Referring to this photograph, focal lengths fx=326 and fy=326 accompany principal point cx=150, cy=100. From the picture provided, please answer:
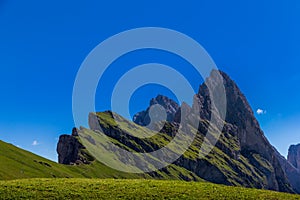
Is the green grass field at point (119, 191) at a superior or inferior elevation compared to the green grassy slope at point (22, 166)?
inferior

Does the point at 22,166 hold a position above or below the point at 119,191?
above

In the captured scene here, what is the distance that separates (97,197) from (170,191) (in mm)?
10038

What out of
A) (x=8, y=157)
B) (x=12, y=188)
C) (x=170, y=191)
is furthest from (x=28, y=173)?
(x=170, y=191)

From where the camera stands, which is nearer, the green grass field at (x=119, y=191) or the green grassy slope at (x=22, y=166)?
the green grass field at (x=119, y=191)

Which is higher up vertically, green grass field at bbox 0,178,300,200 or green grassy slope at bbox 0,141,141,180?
green grassy slope at bbox 0,141,141,180

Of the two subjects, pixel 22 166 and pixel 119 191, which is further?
pixel 22 166

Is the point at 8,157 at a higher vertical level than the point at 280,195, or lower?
higher

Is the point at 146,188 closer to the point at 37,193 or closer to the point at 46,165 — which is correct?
the point at 37,193

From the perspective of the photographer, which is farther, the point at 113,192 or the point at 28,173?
the point at 28,173

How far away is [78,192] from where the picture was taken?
4481cm

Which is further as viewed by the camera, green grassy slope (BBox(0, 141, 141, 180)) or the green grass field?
green grassy slope (BBox(0, 141, 141, 180))

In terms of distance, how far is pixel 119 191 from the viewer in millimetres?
45375

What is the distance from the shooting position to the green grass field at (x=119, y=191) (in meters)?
43.7

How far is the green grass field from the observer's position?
4369cm
